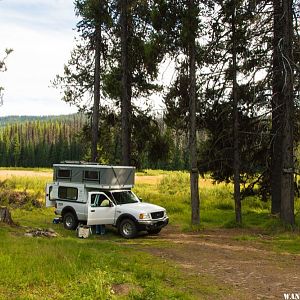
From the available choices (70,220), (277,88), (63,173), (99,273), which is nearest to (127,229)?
(70,220)

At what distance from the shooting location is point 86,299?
6.76 metres

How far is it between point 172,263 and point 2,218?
8.84 m

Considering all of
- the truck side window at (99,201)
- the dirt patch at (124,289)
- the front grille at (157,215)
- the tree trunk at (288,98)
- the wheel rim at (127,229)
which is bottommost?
the wheel rim at (127,229)

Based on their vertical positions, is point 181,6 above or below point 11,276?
above

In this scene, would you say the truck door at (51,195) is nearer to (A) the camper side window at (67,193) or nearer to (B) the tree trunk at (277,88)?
(A) the camper side window at (67,193)

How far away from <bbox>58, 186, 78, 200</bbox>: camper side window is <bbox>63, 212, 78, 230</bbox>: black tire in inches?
29.2

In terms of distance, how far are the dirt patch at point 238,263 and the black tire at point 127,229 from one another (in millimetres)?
1288

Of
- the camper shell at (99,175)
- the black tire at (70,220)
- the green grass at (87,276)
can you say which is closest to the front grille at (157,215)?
the camper shell at (99,175)

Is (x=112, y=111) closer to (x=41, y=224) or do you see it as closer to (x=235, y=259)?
(x=41, y=224)

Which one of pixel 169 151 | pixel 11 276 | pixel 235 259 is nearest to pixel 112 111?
pixel 169 151

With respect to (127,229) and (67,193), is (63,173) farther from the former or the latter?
(127,229)

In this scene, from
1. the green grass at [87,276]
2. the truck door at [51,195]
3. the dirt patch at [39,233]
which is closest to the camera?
the green grass at [87,276]

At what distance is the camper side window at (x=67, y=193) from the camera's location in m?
18.3

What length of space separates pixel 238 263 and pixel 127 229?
21.8ft
